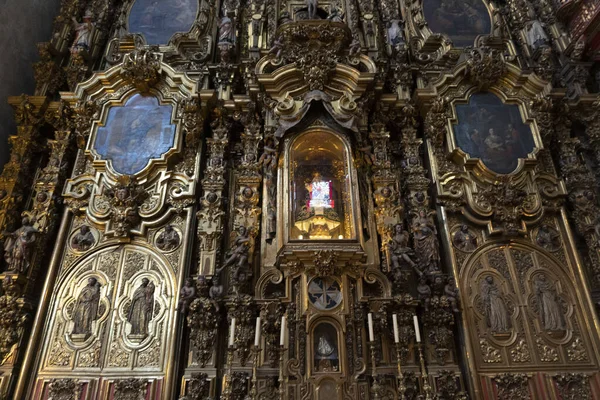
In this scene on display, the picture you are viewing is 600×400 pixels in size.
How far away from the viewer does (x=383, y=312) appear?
632 centimetres

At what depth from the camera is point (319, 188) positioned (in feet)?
24.4

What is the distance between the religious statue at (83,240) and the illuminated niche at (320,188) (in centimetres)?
334

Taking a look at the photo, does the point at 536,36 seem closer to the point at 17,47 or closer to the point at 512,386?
the point at 512,386

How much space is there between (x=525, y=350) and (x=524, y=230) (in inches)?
75.4

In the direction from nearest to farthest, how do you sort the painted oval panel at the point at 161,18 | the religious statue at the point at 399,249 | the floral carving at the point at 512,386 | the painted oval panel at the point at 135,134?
1. the floral carving at the point at 512,386
2. the religious statue at the point at 399,249
3. the painted oval panel at the point at 135,134
4. the painted oval panel at the point at 161,18

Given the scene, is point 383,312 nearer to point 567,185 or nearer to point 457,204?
point 457,204

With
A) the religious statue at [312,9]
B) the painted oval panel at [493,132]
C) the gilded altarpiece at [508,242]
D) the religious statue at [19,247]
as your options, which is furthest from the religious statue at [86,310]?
the painted oval panel at [493,132]

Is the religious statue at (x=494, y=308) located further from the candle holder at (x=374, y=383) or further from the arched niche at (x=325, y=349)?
the arched niche at (x=325, y=349)

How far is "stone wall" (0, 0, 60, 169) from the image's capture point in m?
8.45

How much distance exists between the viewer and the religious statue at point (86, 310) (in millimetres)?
6594

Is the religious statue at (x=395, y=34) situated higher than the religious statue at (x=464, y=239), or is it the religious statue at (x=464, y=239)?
the religious statue at (x=395, y=34)

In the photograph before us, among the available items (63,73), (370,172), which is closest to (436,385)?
(370,172)

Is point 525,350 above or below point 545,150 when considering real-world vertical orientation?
below

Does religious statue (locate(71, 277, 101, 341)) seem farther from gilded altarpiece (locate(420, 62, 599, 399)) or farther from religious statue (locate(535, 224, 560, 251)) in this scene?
religious statue (locate(535, 224, 560, 251))
